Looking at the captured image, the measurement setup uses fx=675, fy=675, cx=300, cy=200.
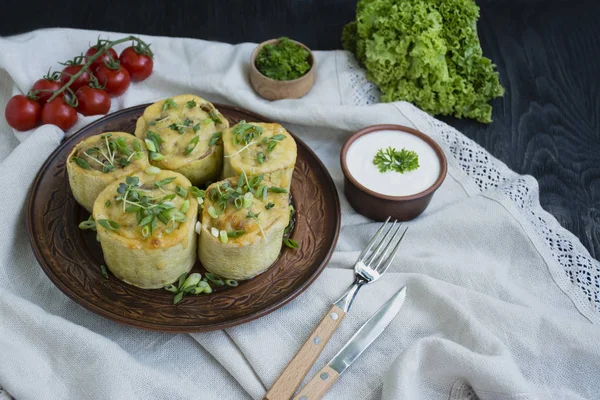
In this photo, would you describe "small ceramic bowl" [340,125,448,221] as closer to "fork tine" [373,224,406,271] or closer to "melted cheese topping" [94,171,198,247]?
"fork tine" [373,224,406,271]

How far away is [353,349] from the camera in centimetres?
405

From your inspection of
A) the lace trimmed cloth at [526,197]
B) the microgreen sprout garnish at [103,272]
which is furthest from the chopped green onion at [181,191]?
the lace trimmed cloth at [526,197]

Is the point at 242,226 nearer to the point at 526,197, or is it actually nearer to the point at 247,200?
the point at 247,200

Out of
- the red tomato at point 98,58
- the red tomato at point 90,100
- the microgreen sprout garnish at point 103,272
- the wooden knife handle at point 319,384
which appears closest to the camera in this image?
the wooden knife handle at point 319,384

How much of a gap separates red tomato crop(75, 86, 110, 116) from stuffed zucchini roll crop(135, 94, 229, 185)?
2.55 ft

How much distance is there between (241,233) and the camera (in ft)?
13.1

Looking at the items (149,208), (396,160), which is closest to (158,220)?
(149,208)

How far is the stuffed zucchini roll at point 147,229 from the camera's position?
3896 mm

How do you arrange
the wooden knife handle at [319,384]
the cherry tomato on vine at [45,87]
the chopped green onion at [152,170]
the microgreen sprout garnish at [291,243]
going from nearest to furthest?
1. the wooden knife handle at [319,384]
2. the chopped green onion at [152,170]
3. the microgreen sprout garnish at [291,243]
4. the cherry tomato on vine at [45,87]

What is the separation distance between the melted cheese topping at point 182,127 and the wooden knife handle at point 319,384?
1635mm

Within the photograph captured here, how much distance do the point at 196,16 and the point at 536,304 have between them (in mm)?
4229

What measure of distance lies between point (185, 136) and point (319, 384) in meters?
1.87

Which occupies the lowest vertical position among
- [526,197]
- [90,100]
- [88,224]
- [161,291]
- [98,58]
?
[526,197]

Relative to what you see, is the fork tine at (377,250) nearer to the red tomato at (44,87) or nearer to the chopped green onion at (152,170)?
the chopped green onion at (152,170)
